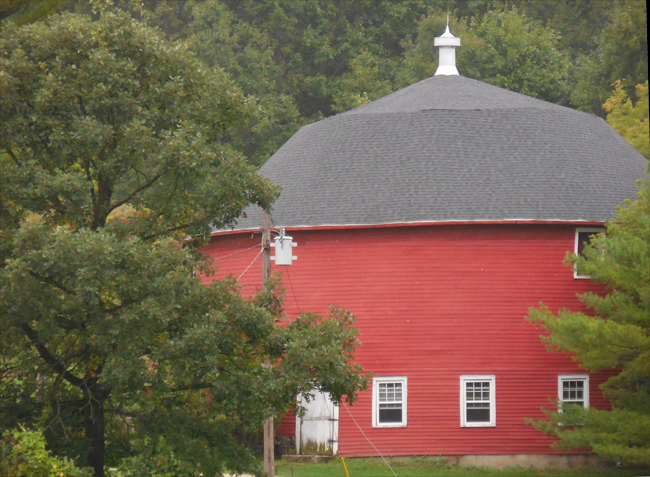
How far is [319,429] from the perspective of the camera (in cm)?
2275

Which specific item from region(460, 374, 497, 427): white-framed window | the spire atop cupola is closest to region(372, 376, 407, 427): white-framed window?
region(460, 374, 497, 427): white-framed window

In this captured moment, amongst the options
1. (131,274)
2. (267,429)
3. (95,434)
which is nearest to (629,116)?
(267,429)

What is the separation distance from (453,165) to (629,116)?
12767mm

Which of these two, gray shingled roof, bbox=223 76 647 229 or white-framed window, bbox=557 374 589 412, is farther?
gray shingled roof, bbox=223 76 647 229

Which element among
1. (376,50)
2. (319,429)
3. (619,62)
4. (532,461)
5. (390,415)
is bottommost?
(532,461)

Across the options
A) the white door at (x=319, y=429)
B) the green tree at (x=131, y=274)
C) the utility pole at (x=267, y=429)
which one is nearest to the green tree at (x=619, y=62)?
the white door at (x=319, y=429)

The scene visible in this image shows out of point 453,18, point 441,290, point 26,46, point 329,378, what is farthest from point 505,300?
point 453,18

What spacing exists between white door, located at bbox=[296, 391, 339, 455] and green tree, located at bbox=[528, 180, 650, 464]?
4888 millimetres

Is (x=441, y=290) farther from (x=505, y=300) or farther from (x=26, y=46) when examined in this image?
(x=26, y=46)

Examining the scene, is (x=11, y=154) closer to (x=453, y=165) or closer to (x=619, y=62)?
(x=453, y=165)

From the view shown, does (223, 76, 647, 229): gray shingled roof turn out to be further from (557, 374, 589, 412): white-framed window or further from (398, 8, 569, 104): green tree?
(398, 8, 569, 104): green tree

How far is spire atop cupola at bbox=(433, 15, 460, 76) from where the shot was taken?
29.8 meters

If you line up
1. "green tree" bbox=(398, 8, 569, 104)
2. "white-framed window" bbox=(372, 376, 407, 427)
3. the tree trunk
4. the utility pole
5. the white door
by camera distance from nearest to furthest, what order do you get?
the tree trunk < the utility pole < "white-framed window" bbox=(372, 376, 407, 427) < the white door < "green tree" bbox=(398, 8, 569, 104)

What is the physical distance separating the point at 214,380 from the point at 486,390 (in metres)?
9.07
